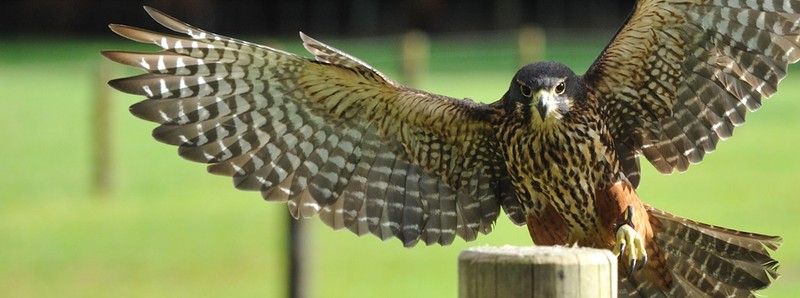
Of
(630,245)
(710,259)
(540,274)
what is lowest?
(710,259)

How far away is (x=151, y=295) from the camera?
36.1 ft

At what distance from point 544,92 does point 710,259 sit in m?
0.91

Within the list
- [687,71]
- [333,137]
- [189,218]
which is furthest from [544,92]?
[189,218]

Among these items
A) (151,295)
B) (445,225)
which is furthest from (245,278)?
(445,225)

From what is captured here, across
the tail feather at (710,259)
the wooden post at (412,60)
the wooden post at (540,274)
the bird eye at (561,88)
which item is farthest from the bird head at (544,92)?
the wooden post at (412,60)

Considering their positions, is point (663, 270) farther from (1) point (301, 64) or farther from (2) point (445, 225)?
(1) point (301, 64)

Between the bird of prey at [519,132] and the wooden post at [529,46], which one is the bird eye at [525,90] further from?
the wooden post at [529,46]

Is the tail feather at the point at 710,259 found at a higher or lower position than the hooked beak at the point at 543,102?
lower

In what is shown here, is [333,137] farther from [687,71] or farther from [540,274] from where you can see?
[540,274]

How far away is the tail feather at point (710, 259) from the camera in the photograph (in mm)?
5289

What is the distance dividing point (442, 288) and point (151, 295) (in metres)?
2.24

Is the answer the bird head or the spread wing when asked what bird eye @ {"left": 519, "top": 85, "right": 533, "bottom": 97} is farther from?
the spread wing

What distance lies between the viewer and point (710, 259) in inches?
211

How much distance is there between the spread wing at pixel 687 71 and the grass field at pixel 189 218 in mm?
2050
